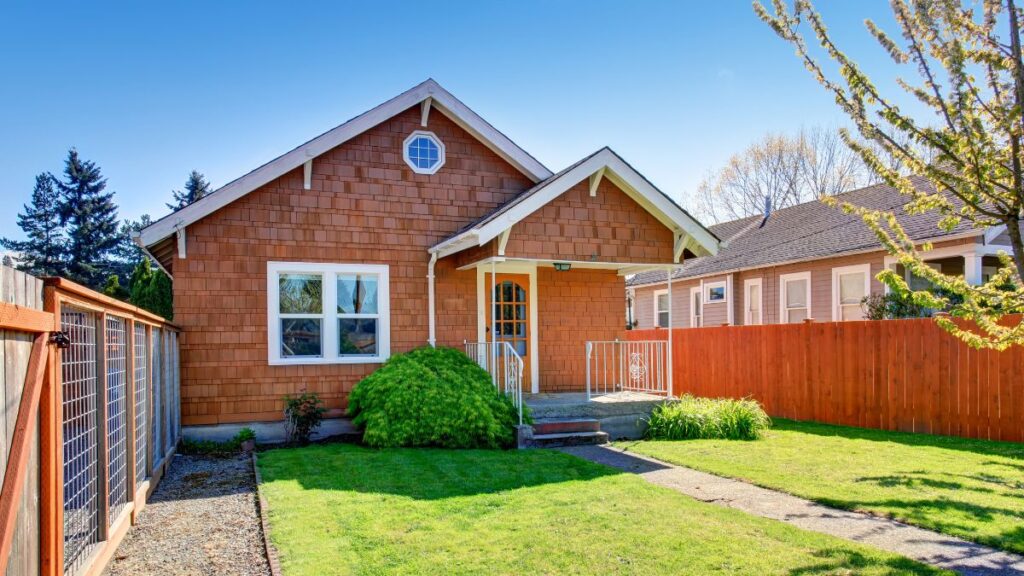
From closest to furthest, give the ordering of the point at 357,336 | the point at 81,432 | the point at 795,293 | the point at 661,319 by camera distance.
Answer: the point at 81,432 < the point at 357,336 < the point at 795,293 < the point at 661,319

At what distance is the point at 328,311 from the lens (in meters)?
10.9

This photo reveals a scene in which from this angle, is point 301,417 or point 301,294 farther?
point 301,294

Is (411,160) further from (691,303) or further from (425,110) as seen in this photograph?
(691,303)

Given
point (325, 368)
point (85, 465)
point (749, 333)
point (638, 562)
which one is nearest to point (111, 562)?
point (85, 465)

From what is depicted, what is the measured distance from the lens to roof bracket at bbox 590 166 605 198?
1042 centimetres

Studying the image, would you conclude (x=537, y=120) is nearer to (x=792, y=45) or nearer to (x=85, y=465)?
(x=792, y=45)

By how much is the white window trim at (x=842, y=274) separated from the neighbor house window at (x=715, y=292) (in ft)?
12.8

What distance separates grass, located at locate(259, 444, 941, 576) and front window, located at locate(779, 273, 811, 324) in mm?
11833

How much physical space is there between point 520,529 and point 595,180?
6.18 metres

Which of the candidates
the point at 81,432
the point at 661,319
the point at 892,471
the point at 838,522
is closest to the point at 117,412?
the point at 81,432

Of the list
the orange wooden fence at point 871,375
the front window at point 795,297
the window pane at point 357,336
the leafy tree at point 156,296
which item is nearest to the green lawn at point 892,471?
the orange wooden fence at point 871,375

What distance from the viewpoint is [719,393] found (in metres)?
14.9

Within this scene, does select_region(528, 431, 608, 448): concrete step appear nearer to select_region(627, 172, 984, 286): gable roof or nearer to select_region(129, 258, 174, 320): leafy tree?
select_region(627, 172, 984, 286): gable roof

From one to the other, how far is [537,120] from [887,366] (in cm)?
891
